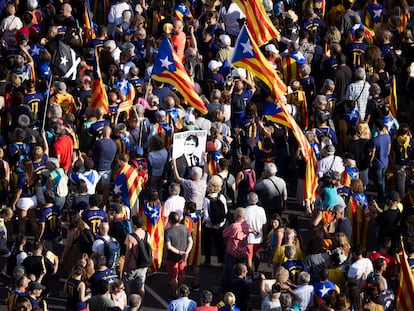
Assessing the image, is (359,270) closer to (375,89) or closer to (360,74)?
(375,89)

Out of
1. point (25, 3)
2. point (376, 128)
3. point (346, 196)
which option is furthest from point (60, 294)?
point (25, 3)

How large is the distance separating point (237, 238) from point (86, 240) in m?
2.17

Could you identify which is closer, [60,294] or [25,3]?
[60,294]

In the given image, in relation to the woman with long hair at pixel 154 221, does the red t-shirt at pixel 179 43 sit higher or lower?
higher

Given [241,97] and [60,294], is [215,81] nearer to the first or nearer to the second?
[241,97]

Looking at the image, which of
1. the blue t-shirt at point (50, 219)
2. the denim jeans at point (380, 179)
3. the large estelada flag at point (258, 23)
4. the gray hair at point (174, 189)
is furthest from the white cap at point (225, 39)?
the blue t-shirt at point (50, 219)

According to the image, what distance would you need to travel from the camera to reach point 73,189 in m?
25.0

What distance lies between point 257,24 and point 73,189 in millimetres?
4980

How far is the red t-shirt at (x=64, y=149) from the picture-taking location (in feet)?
84.4

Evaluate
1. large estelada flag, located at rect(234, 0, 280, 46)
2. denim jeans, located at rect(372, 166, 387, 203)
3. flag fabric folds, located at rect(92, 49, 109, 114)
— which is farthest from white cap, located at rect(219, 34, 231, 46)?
denim jeans, located at rect(372, 166, 387, 203)

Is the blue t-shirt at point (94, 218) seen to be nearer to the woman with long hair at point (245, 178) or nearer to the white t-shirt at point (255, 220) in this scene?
the white t-shirt at point (255, 220)

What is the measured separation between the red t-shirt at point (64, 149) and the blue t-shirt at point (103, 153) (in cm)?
40

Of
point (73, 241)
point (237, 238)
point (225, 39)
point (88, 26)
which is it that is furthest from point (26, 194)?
point (88, 26)

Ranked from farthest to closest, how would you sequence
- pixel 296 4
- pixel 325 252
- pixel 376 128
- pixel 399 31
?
1. pixel 296 4
2. pixel 399 31
3. pixel 376 128
4. pixel 325 252
